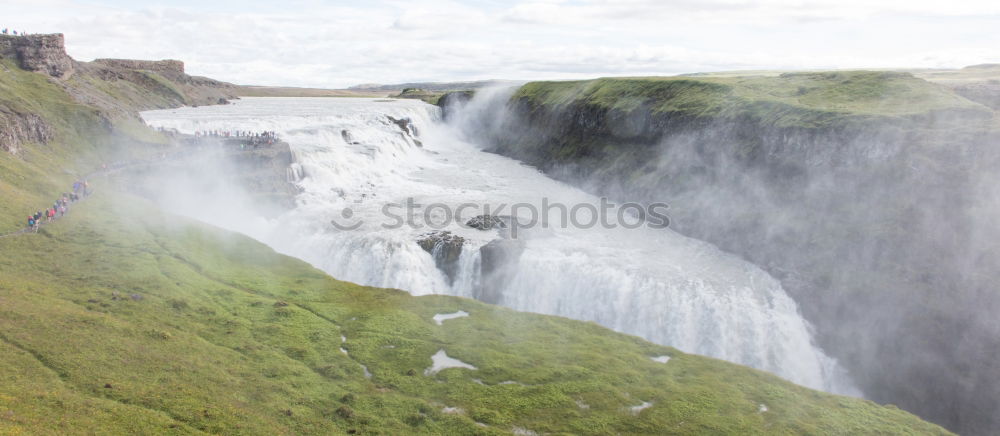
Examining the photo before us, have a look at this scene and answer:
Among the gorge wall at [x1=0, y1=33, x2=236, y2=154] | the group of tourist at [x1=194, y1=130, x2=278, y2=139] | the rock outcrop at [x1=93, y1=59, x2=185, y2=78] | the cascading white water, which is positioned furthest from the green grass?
the rock outcrop at [x1=93, y1=59, x2=185, y2=78]

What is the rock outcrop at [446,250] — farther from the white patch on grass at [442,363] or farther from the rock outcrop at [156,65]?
the rock outcrop at [156,65]

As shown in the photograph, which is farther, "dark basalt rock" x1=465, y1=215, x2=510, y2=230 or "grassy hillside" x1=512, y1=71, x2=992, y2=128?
"dark basalt rock" x1=465, y1=215, x2=510, y2=230

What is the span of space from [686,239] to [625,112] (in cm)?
2997

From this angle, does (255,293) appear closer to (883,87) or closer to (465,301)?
(465,301)

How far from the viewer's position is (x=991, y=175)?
40.8 meters

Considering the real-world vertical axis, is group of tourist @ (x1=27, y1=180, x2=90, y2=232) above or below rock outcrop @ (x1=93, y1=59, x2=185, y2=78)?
below

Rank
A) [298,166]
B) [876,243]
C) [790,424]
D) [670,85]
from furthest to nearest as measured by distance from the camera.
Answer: [670,85] < [298,166] < [876,243] < [790,424]

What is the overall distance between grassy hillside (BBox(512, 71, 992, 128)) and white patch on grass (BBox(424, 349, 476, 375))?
4451 centimetres

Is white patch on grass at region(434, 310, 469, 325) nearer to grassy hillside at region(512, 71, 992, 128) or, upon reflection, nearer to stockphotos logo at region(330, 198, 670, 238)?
stockphotos logo at region(330, 198, 670, 238)

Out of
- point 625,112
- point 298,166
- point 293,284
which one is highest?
point 625,112

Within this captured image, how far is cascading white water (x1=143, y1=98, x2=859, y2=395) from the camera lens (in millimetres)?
40375

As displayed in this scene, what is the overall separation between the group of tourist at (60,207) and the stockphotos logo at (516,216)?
20218mm

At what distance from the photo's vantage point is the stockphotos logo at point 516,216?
176 feet

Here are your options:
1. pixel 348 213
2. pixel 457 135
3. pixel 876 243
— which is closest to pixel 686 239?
pixel 876 243
